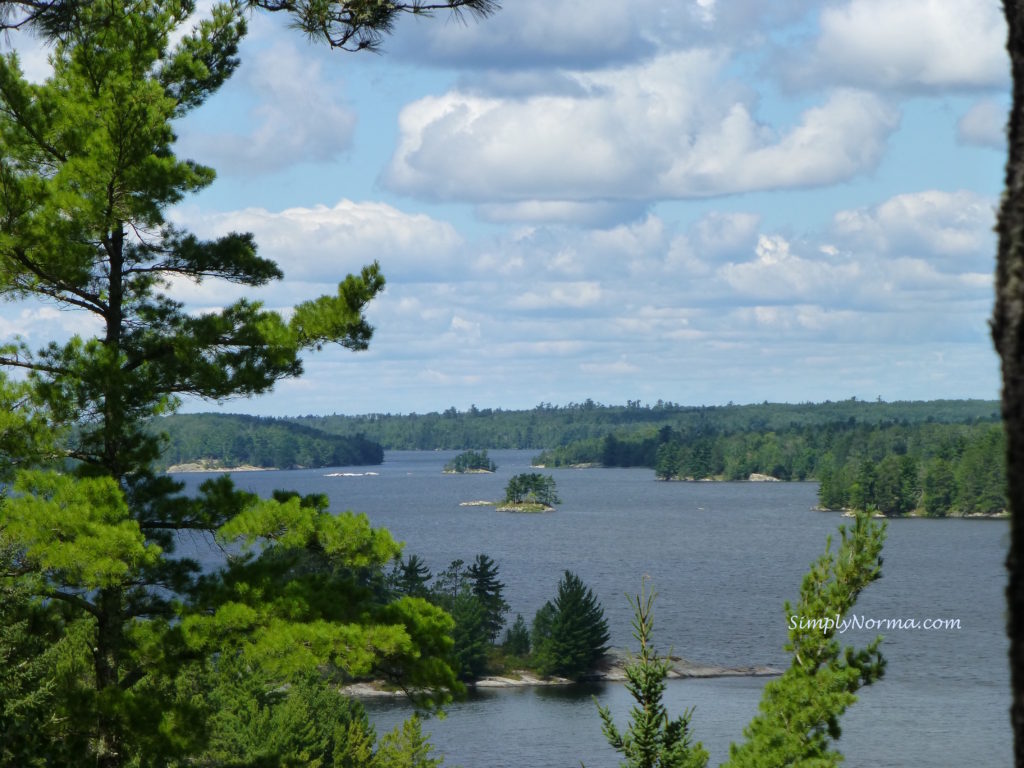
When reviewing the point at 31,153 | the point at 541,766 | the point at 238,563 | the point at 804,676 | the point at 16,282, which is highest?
the point at 31,153

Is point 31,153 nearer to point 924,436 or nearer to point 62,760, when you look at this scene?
point 62,760

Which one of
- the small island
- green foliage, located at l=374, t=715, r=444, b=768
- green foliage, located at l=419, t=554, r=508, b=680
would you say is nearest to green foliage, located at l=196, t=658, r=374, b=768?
green foliage, located at l=374, t=715, r=444, b=768

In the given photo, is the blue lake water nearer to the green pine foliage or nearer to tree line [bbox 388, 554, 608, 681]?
tree line [bbox 388, 554, 608, 681]

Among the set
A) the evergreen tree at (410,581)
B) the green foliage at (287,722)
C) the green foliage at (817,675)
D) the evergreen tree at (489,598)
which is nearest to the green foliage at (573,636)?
the evergreen tree at (489,598)

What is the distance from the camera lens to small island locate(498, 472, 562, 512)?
15236 cm

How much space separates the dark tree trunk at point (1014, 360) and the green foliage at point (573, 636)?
59936 mm

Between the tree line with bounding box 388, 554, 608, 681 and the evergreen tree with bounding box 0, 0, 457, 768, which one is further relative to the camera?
the tree line with bounding box 388, 554, 608, 681

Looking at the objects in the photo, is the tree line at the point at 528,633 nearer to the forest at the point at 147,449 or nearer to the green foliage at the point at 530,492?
the forest at the point at 147,449

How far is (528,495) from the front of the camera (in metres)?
155

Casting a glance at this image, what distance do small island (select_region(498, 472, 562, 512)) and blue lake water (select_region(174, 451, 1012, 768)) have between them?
6.68 meters

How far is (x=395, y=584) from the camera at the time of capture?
213ft

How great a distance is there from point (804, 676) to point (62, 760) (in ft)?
39.2

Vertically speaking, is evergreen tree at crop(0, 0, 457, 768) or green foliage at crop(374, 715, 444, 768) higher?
evergreen tree at crop(0, 0, 457, 768)

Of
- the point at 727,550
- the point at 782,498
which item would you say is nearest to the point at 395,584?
the point at 727,550
